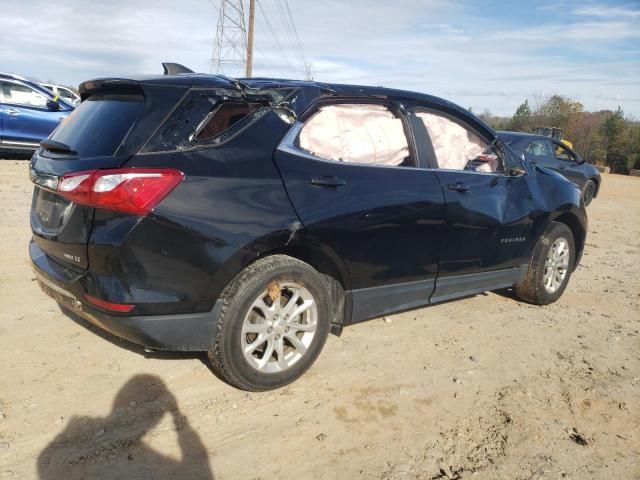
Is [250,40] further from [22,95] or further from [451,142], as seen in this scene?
[451,142]

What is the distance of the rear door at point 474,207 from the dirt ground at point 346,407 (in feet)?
1.58

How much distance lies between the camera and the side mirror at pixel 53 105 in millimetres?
10434

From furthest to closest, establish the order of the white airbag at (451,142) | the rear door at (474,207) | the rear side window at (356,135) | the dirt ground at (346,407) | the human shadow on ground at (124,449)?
1. the white airbag at (451,142)
2. the rear door at (474,207)
3. the rear side window at (356,135)
4. the dirt ground at (346,407)
5. the human shadow on ground at (124,449)

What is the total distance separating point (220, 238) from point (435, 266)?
1645mm

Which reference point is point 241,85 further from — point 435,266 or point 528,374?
point 528,374

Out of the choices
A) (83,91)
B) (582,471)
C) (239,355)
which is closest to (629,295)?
(582,471)

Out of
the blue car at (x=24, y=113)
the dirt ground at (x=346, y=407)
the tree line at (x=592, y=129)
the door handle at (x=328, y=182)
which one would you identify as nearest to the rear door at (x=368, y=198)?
the door handle at (x=328, y=182)

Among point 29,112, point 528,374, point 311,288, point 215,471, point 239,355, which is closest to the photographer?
point 215,471

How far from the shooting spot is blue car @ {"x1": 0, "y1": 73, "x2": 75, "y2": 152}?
1020cm

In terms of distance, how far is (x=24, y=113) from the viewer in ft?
33.8

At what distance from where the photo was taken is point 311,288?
9.68ft

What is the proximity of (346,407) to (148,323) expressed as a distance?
1.14 m

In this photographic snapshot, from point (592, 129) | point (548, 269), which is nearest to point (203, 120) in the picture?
point (548, 269)

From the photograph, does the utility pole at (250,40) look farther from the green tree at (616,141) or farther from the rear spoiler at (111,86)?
the green tree at (616,141)
